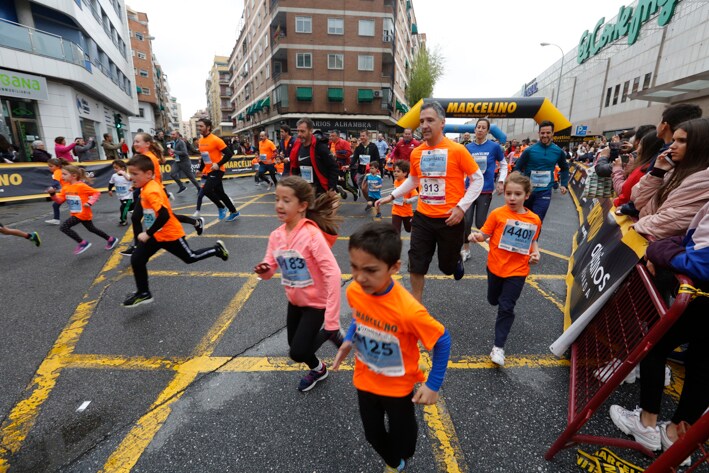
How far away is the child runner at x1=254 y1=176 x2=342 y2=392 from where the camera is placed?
237 centimetres

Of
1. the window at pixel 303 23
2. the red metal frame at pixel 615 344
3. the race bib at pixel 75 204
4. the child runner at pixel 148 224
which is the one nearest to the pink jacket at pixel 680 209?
the red metal frame at pixel 615 344

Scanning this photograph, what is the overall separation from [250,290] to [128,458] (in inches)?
96.1

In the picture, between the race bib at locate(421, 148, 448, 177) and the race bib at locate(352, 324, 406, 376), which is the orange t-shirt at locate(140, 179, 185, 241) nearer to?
the race bib at locate(421, 148, 448, 177)

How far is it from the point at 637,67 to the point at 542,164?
3376 centimetres

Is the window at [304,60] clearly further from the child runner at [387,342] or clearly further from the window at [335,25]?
the child runner at [387,342]

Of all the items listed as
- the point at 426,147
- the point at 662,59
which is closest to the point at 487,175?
the point at 426,147

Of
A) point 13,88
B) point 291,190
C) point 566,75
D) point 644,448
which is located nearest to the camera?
point 644,448

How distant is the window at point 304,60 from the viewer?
33.9 metres

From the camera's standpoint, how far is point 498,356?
9.52 ft

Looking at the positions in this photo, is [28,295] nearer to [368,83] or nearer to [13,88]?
[13,88]

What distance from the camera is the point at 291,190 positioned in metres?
2.46

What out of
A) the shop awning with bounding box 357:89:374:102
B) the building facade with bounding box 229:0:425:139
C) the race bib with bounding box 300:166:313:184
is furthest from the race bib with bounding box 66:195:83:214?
the shop awning with bounding box 357:89:374:102

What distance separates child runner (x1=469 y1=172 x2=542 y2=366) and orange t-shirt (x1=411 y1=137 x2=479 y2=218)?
553mm

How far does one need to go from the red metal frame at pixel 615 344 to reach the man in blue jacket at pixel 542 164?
306 cm
